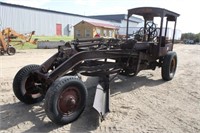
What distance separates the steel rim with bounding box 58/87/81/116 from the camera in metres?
3.90

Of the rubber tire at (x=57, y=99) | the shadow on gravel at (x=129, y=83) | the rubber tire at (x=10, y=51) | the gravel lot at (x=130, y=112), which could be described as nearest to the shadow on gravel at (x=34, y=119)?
the gravel lot at (x=130, y=112)

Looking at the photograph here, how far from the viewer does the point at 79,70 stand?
16.2 ft

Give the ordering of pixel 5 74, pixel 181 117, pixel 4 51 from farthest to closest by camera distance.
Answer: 1. pixel 4 51
2. pixel 5 74
3. pixel 181 117

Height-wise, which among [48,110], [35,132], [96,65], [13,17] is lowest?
[35,132]

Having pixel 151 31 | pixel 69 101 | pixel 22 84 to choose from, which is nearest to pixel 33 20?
pixel 151 31

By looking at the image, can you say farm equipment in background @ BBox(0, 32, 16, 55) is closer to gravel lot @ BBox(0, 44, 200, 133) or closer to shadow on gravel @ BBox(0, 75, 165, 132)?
gravel lot @ BBox(0, 44, 200, 133)

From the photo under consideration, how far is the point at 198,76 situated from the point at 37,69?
6.03 metres

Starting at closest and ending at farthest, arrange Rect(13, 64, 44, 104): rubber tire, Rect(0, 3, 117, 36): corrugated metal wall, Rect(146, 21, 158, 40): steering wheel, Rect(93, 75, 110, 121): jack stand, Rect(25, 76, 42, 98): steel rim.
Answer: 1. Rect(93, 75, 110, 121): jack stand
2. Rect(13, 64, 44, 104): rubber tire
3. Rect(25, 76, 42, 98): steel rim
4. Rect(146, 21, 158, 40): steering wheel
5. Rect(0, 3, 117, 36): corrugated metal wall

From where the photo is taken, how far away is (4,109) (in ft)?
14.9

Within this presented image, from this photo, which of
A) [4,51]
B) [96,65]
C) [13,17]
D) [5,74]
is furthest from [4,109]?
[13,17]

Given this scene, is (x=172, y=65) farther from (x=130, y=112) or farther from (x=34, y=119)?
(x=34, y=119)

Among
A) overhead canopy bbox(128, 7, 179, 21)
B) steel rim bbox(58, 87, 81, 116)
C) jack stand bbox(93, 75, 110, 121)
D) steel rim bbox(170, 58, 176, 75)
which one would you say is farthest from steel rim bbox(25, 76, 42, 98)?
steel rim bbox(170, 58, 176, 75)

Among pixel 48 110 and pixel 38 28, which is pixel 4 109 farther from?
pixel 38 28

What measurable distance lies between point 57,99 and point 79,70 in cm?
129
